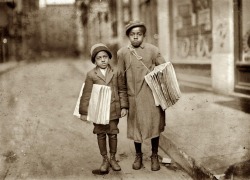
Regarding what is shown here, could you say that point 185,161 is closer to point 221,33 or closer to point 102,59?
point 102,59

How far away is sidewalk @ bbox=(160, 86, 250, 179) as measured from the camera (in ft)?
12.7

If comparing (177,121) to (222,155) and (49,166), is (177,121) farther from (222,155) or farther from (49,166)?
(49,166)

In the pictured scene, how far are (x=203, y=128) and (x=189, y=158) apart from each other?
4.54 feet

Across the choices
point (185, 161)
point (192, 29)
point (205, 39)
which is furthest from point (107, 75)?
point (192, 29)

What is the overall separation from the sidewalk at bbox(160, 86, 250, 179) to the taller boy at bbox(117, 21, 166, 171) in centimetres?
60

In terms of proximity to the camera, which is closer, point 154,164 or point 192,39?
point 154,164

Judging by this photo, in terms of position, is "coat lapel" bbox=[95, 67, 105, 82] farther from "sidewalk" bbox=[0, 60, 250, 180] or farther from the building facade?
the building facade

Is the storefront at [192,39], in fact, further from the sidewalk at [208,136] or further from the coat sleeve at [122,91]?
the coat sleeve at [122,91]

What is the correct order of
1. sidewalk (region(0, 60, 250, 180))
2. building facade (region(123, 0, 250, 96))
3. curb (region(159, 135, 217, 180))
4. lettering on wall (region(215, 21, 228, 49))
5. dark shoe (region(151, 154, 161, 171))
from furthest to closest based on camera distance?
lettering on wall (region(215, 21, 228, 49)) < building facade (region(123, 0, 250, 96)) < dark shoe (region(151, 154, 161, 171)) < sidewalk (region(0, 60, 250, 180)) < curb (region(159, 135, 217, 180))

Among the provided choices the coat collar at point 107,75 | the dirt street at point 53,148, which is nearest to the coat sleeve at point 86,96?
the coat collar at point 107,75

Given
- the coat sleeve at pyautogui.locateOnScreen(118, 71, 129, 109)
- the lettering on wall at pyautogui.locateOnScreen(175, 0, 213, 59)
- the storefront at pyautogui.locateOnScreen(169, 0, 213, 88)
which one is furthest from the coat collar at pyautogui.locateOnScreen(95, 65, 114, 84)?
the lettering on wall at pyautogui.locateOnScreen(175, 0, 213, 59)

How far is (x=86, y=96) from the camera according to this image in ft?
13.3

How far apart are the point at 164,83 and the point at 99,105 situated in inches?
30.5

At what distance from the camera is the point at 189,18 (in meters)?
11.5
